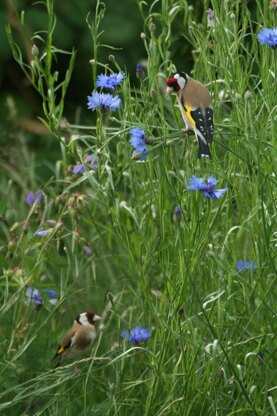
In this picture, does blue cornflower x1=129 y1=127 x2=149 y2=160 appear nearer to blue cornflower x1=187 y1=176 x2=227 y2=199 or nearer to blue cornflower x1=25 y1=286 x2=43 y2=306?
blue cornflower x1=187 y1=176 x2=227 y2=199

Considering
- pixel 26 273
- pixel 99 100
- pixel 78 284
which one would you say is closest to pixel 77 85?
pixel 78 284

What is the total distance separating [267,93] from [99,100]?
37cm

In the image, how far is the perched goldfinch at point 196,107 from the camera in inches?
93.6

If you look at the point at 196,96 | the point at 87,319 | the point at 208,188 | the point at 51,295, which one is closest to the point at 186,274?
the point at 208,188

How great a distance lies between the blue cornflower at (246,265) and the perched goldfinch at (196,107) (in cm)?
33

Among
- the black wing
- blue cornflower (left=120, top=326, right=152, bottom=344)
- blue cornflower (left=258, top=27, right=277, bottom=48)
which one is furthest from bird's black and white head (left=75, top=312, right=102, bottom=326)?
blue cornflower (left=258, top=27, right=277, bottom=48)

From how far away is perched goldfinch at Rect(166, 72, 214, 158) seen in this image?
2377 millimetres

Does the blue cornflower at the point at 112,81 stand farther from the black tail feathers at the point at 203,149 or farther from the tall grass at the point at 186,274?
the black tail feathers at the point at 203,149

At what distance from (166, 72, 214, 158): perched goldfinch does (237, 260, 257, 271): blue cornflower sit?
0.33m

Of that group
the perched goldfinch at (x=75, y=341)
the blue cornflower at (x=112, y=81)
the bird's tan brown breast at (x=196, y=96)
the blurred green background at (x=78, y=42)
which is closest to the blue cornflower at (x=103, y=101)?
the blue cornflower at (x=112, y=81)

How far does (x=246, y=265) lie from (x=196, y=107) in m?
0.45

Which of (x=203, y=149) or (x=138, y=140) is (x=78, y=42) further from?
(x=203, y=149)

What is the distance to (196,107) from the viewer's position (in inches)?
96.3

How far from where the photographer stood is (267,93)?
2.61 m
